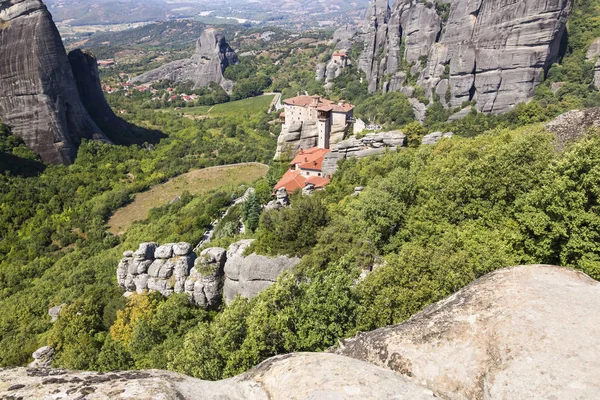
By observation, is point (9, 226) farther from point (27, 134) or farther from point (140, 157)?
point (140, 157)

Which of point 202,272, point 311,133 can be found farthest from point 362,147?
point 202,272

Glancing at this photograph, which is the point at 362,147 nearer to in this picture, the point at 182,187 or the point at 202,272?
the point at 202,272

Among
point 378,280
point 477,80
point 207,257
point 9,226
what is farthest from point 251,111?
point 378,280

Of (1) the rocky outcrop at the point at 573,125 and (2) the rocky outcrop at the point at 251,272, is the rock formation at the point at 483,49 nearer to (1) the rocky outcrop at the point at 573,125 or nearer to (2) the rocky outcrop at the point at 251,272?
(1) the rocky outcrop at the point at 573,125

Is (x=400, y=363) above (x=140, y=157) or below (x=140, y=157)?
above

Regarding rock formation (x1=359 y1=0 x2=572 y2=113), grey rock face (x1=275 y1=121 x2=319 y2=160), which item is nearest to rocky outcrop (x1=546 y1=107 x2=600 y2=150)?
grey rock face (x1=275 y1=121 x2=319 y2=160)

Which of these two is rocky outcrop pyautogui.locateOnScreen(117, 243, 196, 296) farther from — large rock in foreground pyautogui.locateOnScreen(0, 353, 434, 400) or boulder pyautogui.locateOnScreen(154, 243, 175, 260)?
large rock in foreground pyautogui.locateOnScreen(0, 353, 434, 400)
